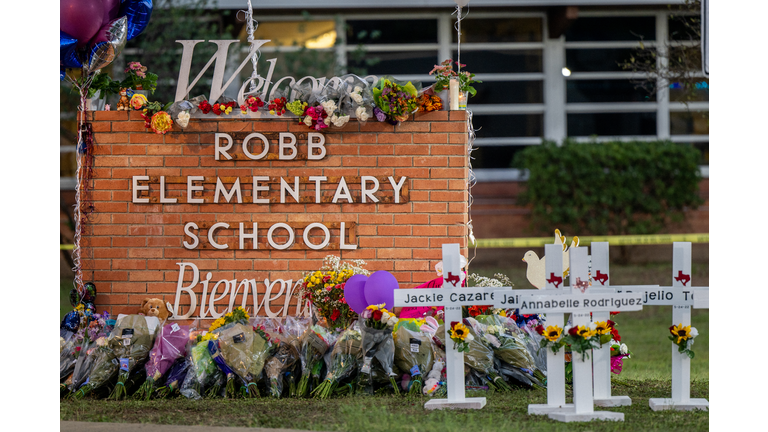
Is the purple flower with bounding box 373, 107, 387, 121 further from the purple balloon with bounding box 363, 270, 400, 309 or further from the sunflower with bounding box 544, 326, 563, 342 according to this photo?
the sunflower with bounding box 544, 326, 563, 342

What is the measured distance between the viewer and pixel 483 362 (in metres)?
4.65

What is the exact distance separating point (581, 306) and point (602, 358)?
1.63 feet

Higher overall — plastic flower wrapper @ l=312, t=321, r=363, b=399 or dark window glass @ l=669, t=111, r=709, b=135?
dark window glass @ l=669, t=111, r=709, b=135

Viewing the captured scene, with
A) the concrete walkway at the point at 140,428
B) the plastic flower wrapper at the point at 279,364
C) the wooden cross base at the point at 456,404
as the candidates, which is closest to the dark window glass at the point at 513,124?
the plastic flower wrapper at the point at 279,364

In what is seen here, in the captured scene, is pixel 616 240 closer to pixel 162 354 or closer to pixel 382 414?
pixel 382 414

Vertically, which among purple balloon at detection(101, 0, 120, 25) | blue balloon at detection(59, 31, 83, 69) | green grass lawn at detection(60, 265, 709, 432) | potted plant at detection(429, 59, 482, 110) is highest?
purple balloon at detection(101, 0, 120, 25)

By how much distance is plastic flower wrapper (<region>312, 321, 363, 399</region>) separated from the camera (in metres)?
4.52

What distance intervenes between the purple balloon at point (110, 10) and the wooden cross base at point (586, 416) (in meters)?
4.35

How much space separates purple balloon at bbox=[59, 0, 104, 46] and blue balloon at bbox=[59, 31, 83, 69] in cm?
4

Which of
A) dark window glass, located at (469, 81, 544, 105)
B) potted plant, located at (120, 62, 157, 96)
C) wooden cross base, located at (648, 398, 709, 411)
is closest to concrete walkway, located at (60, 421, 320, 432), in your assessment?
wooden cross base, located at (648, 398, 709, 411)

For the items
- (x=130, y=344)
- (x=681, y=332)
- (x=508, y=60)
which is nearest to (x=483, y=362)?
(x=681, y=332)

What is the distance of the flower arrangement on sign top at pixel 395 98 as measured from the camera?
540 centimetres

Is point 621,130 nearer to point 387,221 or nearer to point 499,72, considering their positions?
point 499,72

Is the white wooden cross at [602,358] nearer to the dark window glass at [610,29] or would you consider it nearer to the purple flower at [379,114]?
the purple flower at [379,114]
